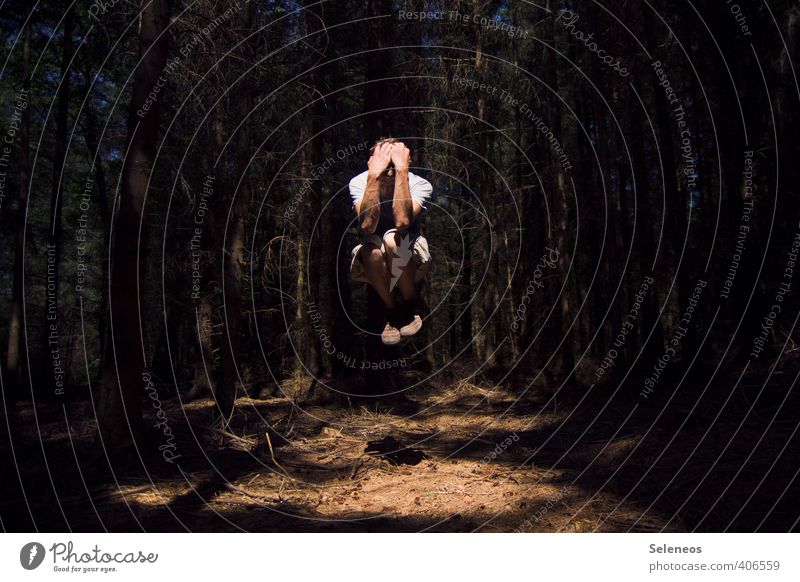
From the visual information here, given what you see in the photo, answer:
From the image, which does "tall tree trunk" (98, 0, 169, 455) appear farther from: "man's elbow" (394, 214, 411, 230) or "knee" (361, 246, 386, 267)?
"man's elbow" (394, 214, 411, 230)

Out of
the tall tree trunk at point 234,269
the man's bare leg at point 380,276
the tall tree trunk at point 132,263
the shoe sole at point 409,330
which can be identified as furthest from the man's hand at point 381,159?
the tall tree trunk at point 234,269

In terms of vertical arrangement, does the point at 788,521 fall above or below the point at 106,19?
below

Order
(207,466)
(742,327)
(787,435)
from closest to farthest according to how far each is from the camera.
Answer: (787,435)
(207,466)
(742,327)

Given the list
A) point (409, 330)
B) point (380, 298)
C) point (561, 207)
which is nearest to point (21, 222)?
point (561, 207)

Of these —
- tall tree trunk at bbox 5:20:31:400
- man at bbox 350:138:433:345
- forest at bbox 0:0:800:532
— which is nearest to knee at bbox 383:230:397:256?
man at bbox 350:138:433:345

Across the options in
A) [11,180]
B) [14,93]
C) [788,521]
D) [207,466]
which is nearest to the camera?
[788,521]

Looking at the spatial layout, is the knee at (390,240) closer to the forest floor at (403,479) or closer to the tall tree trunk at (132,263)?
the forest floor at (403,479)

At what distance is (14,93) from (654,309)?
18.4 meters

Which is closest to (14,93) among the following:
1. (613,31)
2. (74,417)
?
(74,417)

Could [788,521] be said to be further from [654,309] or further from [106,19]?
[654,309]

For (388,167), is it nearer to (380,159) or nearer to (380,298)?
(380,159)

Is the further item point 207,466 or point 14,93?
point 14,93

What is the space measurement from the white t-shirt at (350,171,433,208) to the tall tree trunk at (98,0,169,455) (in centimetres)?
532

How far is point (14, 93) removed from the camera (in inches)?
669
